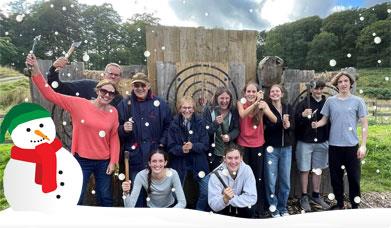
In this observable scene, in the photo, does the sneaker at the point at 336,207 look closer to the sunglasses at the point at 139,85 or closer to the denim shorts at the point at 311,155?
the denim shorts at the point at 311,155

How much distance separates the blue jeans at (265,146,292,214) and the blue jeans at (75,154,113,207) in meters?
1.19

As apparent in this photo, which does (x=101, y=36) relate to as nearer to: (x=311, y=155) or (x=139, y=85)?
(x=139, y=85)

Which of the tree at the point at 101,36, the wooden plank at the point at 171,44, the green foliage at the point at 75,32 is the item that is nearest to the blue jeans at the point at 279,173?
the wooden plank at the point at 171,44

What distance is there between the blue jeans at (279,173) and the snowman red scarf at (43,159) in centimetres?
158

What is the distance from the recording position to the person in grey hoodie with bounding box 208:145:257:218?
8.80ft

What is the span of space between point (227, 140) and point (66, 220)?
4.00 feet

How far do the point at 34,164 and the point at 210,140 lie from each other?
4.24 ft

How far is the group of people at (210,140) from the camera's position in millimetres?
2672

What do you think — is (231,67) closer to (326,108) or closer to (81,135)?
(326,108)

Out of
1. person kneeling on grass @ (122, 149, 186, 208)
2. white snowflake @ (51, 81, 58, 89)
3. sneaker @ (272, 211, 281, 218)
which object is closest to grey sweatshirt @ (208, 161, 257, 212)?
person kneeling on grass @ (122, 149, 186, 208)

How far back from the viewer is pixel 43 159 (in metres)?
2.14

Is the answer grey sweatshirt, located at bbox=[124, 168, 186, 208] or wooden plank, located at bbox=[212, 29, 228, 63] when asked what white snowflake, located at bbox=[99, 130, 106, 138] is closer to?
grey sweatshirt, located at bbox=[124, 168, 186, 208]

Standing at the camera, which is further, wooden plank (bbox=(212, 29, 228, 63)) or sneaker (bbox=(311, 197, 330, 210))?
sneaker (bbox=(311, 197, 330, 210))

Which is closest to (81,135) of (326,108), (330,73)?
(326,108)
